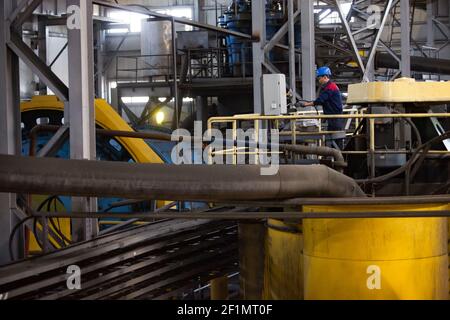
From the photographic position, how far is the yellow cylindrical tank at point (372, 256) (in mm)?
4734

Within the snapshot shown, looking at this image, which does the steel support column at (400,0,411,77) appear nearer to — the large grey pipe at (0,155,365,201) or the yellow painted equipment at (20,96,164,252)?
the yellow painted equipment at (20,96,164,252)

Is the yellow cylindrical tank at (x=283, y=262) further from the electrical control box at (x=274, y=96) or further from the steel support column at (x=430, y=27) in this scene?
the steel support column at (x=430, y=27)

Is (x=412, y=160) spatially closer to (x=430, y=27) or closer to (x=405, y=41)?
(x=405, y=41)

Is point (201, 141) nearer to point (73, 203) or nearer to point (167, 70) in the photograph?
point (73, 203)

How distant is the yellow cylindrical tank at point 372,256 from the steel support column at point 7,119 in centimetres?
240

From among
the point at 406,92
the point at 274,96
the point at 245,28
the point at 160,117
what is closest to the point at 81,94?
the point at 274,96

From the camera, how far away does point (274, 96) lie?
841 centimetres

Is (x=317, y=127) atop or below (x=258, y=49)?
below

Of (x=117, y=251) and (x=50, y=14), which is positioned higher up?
(x=50, y=14)

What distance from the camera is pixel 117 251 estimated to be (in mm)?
4957

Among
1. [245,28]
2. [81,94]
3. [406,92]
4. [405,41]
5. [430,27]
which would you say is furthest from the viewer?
[430,27]

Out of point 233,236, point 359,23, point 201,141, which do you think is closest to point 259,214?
point 233,236

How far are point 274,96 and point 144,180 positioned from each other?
5402mm
